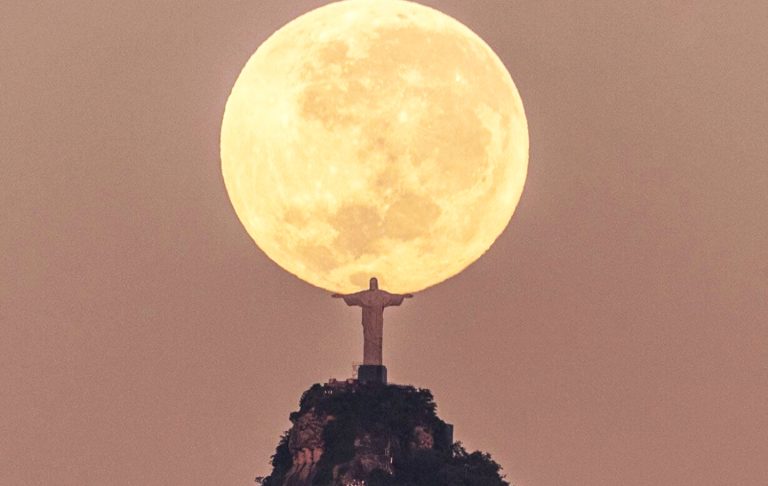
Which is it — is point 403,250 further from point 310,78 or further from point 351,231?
point 310,78

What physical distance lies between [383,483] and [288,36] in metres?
10.9

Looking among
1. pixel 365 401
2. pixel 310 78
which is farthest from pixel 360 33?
pixel 365 401

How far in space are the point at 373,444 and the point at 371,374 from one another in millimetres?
1814

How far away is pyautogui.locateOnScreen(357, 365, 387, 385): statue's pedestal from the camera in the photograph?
53031 mm

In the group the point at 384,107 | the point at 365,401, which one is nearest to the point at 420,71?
the point at 384,107

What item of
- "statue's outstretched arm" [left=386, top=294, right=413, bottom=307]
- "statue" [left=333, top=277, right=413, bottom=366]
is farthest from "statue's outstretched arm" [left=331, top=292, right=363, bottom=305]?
"statue's outstretched arm" [left=386, top=294, right=413, bottom=307]

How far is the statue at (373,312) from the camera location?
52.2 meters

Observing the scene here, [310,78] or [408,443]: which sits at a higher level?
[310,78]

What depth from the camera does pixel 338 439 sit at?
5250 cm

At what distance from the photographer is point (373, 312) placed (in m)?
52.9

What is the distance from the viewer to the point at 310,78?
166 feet

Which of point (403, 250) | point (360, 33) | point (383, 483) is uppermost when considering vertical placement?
point (360, 33)

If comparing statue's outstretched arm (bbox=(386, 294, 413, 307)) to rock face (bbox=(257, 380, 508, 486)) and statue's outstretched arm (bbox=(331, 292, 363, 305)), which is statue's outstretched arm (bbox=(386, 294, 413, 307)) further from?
rock face (bbox=(257, 380, 508, 486))

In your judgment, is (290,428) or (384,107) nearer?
(384,107)
